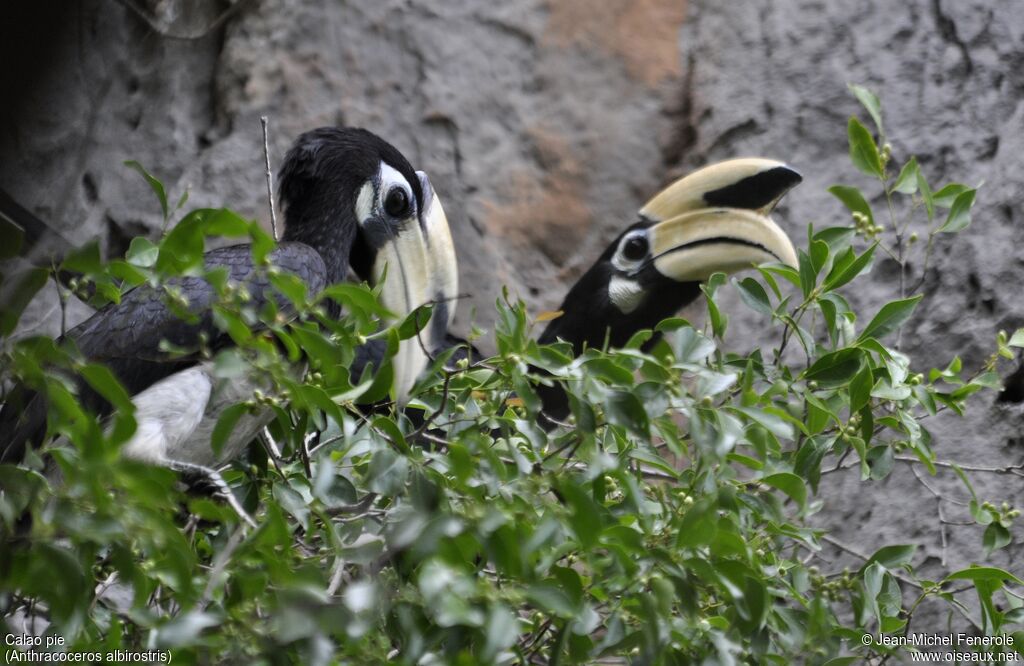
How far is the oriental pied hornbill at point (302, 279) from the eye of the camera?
2.13 meters

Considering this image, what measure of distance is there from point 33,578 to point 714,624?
79 centimetres

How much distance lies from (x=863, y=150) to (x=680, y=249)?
119 centimetres

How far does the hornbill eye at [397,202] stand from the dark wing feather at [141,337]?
0.51 m

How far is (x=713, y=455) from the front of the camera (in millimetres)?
1366

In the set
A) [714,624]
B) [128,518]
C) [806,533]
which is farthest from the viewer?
[806,533]

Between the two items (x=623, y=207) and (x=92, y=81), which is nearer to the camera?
(x=92, y=81)

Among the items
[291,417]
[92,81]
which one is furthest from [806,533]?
[92,81]

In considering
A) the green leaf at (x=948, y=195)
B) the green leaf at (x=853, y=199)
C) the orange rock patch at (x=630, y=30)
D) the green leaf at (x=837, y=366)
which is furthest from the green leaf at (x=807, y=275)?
the orange rock patch at (x=630, y=30)

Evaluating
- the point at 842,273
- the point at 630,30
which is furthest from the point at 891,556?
the point at 630,30

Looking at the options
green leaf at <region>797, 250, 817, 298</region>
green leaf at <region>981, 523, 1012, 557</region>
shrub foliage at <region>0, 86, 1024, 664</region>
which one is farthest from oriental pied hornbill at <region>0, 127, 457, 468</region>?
green leaf at <region>981, 523, 1012, 557</region>

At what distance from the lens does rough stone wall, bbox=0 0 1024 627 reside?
364cm

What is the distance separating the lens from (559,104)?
4391 mm

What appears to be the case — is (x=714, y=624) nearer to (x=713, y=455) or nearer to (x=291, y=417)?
(x=713, y=455)

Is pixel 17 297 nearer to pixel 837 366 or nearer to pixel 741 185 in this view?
A: pixel 837 366
